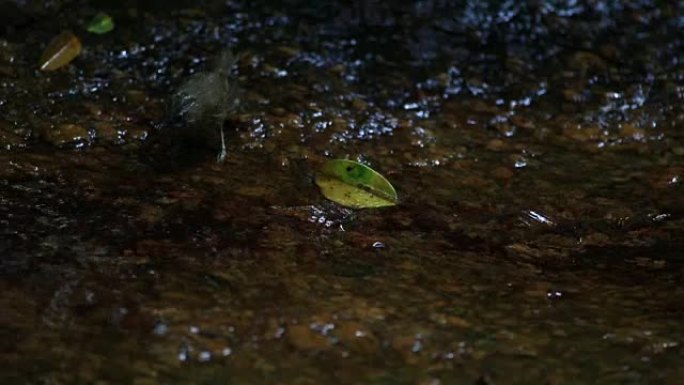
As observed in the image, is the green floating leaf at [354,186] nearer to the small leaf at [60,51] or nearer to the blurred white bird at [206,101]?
the blurred white bird at [206,101]

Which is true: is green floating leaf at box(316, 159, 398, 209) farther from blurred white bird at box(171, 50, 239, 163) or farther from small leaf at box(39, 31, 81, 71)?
small leaf at box(39, 31, 81, 71)

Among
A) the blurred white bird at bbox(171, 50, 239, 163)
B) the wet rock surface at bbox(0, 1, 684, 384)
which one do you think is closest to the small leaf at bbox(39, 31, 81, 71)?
the wet rock surface at bbox(0, 1, 684, 384)

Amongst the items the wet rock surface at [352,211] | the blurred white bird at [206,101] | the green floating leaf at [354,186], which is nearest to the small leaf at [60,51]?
the wet rock surface at [352,211]

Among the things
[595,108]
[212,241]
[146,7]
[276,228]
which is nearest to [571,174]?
[595,108]

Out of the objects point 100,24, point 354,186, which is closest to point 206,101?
point 354,186

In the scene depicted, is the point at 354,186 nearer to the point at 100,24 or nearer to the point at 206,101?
the point at 206,101

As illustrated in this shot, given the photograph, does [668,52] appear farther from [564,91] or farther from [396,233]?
[396,233]
